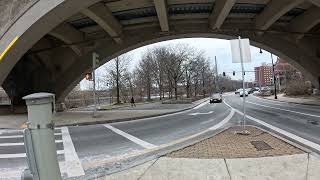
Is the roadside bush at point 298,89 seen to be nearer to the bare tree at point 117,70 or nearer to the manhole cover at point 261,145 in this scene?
the bare tree at point 117,70

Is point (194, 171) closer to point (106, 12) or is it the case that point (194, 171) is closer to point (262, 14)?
point (106, 12)

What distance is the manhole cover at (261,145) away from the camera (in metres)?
9.41

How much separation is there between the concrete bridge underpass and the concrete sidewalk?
779 inches

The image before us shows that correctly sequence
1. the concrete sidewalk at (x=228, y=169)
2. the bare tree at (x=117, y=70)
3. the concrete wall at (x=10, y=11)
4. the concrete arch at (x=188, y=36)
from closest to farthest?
the concrete sidewalk at (x=228, y=169), the concrete wall at (x=10, y=11), the concrete arch at (x=188, y=36), the bare tree at (x=117, y=70)

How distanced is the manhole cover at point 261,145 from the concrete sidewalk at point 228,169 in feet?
4.04

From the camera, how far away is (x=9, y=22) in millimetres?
21516

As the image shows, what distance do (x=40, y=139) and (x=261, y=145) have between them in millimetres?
7014

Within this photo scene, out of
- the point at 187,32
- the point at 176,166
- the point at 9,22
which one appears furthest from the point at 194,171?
the point at 187,32

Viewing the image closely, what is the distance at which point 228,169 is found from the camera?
7.27 metres

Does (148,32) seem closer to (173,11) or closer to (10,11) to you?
(173,11)

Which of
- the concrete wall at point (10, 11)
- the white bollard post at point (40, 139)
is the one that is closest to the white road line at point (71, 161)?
the white bollard post at point (40, 139)

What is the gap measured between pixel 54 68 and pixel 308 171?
108ft

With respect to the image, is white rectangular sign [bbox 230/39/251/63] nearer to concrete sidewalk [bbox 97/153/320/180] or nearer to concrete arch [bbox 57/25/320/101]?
concrete sidewalk [bbox 97/153/320/180]

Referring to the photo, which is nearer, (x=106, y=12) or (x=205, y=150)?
(x=205, y=150)
